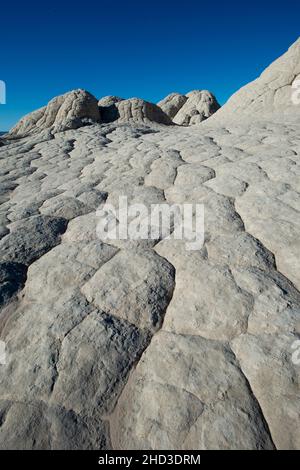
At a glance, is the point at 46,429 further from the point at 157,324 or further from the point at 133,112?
the point at 133,112

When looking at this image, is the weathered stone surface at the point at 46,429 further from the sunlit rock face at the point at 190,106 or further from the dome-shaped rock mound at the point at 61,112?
the sunlit rock face at the point at 190,106

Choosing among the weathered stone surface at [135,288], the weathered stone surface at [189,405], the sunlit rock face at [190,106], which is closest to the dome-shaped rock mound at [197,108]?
the sunlit rock face at [190,106]

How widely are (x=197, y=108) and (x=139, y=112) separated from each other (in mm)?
11987

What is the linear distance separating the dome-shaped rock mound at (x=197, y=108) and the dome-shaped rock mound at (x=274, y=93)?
1194 cm

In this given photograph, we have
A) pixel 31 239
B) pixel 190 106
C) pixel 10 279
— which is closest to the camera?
pixel 10 279

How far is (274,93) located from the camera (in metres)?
7.80

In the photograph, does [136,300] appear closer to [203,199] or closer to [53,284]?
[53,284]

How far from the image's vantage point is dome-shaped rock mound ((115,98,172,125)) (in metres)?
11.8

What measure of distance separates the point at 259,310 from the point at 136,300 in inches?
29.5

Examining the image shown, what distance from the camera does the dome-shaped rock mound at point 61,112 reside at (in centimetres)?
1131

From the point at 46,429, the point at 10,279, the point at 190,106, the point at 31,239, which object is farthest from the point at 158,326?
the point at 190,106

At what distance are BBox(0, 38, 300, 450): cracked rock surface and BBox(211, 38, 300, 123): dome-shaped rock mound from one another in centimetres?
499

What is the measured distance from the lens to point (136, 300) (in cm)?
193

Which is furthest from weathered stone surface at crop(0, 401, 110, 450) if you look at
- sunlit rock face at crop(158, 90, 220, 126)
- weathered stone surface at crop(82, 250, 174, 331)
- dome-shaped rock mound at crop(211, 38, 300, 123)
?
sunlit rock face at crop(158, 90, 220, 126)
